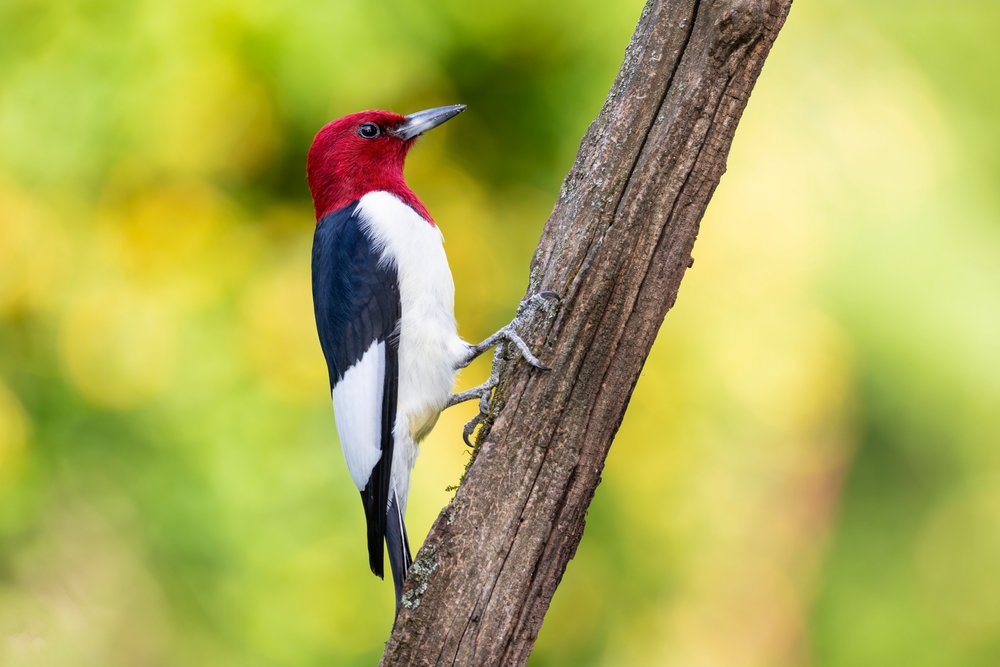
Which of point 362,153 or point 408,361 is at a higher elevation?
point 362,153

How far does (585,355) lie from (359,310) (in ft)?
2.33

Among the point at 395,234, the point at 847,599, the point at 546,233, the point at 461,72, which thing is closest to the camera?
the point at 546,233

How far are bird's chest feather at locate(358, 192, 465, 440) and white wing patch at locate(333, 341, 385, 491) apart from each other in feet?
0.21

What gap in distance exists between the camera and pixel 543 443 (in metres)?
1.54

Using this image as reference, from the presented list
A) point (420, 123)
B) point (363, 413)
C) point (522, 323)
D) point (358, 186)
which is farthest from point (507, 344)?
point (420, 123)

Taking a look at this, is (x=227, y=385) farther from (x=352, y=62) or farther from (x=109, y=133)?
(x=352, y=62)

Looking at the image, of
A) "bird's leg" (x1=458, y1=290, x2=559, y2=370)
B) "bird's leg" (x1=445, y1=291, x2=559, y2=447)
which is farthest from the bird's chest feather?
"bird's leg" (x1=458, y1=290, x2=559, y2=370)

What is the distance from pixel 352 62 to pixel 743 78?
1.92 m

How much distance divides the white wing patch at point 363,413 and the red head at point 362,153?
50 cm

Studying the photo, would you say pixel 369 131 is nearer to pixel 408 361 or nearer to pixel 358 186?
pixel 358 186

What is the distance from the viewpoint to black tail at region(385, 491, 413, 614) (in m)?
1.88

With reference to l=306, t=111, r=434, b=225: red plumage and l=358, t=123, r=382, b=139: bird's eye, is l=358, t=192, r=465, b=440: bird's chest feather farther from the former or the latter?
l=358, t=123, r=382, b=139: bird's eye

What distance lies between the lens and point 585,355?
1546mm

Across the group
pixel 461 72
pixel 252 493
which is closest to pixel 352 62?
pixel 461 72
